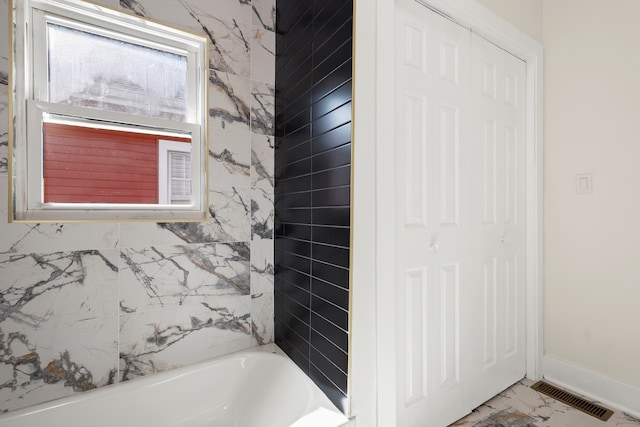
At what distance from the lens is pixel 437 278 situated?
1407 mm

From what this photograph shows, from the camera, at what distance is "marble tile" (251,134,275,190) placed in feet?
5.47

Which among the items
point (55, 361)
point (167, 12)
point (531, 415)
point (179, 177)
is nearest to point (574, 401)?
point (531, 415)

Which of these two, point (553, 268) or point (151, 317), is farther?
point (553, 268)

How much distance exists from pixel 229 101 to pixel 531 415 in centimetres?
230

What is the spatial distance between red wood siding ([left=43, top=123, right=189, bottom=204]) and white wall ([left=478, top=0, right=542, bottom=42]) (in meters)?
1.95

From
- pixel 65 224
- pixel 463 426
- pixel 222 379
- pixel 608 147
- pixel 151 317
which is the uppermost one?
pixel 608 147

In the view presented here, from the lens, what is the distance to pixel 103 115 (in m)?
1.33

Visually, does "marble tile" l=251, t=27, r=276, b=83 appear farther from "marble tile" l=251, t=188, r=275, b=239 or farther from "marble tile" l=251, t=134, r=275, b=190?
"marble tile" l=251, t=188, r=275, b=239

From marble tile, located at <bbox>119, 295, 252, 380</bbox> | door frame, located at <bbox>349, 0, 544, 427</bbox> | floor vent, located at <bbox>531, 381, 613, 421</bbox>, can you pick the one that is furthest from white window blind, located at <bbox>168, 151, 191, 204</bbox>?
floor vent, located at <bbox>531, 381, 613, 421</bbox>

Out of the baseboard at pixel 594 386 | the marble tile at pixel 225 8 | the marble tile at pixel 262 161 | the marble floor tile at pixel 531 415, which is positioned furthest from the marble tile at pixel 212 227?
the baseboard at pixel 594 386

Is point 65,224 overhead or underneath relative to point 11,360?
overhead

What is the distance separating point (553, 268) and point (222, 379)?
2.07 metres

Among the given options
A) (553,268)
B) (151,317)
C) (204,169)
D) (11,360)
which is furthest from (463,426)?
(11,360)

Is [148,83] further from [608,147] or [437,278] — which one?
[608,147]
